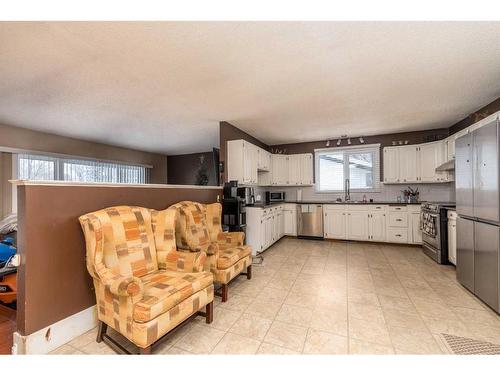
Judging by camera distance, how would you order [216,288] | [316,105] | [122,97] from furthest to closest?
[316,105] < [122,97] < [216,288]

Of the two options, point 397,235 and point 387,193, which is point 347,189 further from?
point 397,235

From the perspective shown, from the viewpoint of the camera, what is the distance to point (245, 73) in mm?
2402

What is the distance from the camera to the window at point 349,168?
17.5 feet

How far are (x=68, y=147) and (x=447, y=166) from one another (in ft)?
26.7

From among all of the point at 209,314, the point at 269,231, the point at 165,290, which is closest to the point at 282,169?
the point at 269,231

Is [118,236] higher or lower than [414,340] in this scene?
higher

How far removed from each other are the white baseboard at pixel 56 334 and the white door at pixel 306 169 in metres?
4.99

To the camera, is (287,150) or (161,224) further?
(287,150)

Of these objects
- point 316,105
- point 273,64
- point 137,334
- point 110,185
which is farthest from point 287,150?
point 137,334

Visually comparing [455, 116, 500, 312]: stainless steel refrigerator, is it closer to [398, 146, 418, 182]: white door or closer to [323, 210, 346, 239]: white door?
[398, 146, 418, 182]: white door

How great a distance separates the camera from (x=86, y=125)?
4203 millimetres

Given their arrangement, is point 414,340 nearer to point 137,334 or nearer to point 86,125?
point 137,334

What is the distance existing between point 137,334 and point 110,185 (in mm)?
1379

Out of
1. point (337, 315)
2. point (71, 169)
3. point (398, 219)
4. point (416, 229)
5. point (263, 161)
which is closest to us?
point (337, 315)
